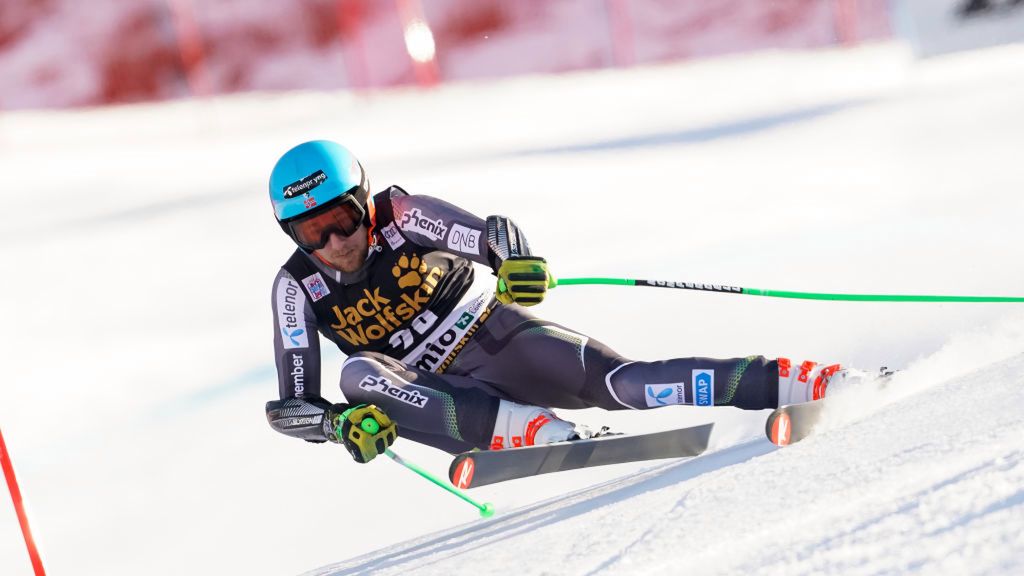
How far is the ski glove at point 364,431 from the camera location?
3.32 m

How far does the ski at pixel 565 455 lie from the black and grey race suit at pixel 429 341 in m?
0.18

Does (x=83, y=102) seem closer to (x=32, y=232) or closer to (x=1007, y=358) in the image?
(x=32, y=232)

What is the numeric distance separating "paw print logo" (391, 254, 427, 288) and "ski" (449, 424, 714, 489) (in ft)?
2.32

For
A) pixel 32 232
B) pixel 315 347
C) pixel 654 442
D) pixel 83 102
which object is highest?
pixel 83 102

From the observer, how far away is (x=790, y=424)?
9.47 feet

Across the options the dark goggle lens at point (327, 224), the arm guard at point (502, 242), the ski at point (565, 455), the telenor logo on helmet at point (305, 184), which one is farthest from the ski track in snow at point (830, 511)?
the telenor logo on helmet at point (305, 184)

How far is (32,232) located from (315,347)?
5882mm

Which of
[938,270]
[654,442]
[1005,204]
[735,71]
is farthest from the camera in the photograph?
[735,71]

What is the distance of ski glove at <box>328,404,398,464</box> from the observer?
332 cm

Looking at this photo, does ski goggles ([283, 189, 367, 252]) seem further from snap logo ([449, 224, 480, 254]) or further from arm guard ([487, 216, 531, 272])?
arm guard ([487, 216, 531, 272])

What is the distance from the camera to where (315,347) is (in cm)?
374

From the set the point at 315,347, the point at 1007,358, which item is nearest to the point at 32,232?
the point at 315,347

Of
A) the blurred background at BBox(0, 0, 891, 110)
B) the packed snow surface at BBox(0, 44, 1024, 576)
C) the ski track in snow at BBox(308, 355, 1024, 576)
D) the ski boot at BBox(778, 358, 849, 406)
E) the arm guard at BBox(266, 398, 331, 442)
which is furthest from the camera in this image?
the blurred background at BBox(0, 0, 891, 110)

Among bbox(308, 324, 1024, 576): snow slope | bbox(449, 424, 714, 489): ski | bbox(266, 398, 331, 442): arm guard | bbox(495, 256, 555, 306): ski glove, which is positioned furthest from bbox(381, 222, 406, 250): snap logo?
bbox(308, 324, 1024, 576): snow slope
